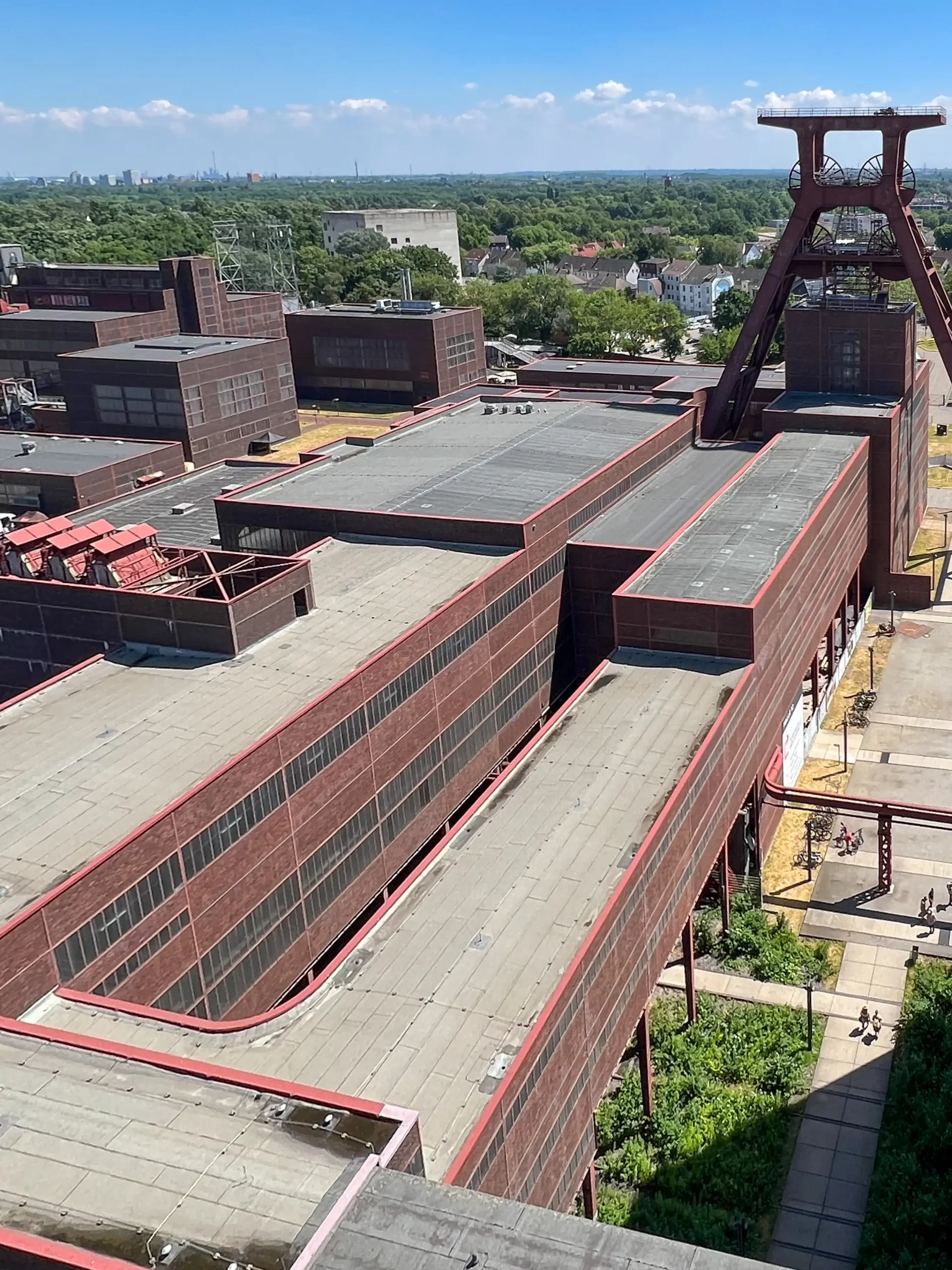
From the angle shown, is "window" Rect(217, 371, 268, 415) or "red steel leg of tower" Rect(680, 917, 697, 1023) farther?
"window" Rect(217, 371, 268, 415)

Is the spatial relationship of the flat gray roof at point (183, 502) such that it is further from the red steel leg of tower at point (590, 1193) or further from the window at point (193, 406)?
the red steel leg of tower at point (590, 1193)

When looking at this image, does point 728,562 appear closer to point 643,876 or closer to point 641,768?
point 641,768

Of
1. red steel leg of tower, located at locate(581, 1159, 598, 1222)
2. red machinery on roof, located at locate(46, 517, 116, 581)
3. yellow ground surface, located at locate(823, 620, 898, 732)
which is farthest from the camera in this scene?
yellow ground surface, located at locate(823, 620, 898, 732)

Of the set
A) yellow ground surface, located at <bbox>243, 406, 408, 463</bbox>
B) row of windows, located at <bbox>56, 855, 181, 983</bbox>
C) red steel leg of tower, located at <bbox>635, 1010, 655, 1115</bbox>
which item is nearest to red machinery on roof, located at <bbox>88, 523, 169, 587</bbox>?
row of windows, located at <bbox>56, 855, 181, 983</bbox>

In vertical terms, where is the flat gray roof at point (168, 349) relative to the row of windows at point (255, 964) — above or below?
above

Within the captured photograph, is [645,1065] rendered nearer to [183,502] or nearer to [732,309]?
[183,502]

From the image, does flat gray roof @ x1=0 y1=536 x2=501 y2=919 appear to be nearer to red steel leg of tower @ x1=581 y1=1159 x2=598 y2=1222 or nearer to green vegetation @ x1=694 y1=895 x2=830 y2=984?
red steel leg of tower @ x1=581 y1=1159 x2=598 y2=1222

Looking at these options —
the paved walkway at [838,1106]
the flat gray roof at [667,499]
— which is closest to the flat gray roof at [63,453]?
the flat gray roof at [667,499]
